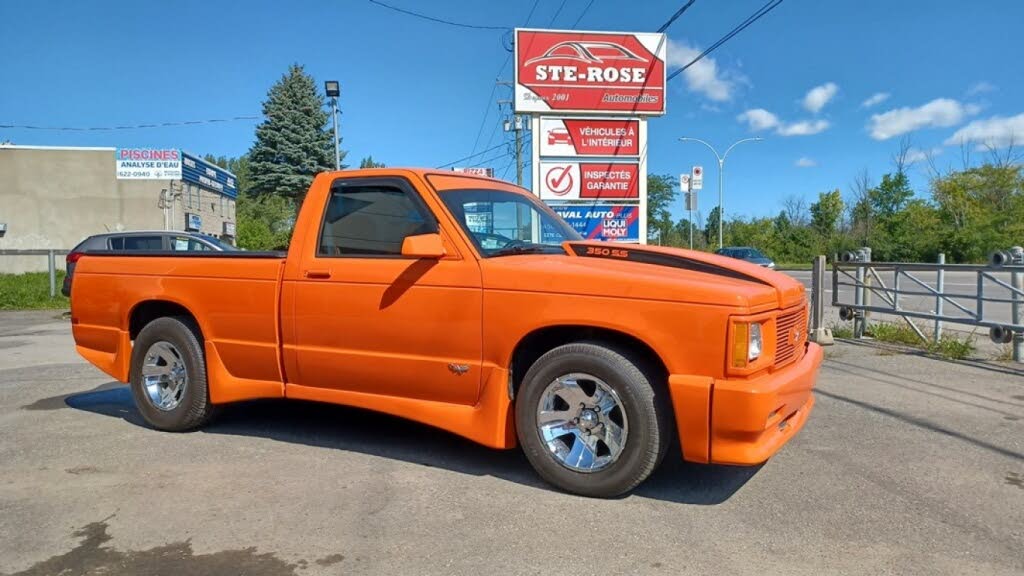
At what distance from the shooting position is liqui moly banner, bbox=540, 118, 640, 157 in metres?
13.2

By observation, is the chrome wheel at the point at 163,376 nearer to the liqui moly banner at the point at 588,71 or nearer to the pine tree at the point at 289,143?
the liqui moly banner at the point at 588,71

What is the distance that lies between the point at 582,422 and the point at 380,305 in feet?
4.79

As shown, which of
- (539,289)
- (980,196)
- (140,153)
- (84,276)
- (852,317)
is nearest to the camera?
(539,289)

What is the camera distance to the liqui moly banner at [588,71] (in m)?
13.1

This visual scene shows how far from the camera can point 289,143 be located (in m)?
40.9

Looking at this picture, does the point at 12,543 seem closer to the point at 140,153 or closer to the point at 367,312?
the point at 367,312

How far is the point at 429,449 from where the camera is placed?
15.9ft

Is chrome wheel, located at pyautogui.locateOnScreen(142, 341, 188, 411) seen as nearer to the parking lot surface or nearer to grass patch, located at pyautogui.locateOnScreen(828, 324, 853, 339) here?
the parking lot surface

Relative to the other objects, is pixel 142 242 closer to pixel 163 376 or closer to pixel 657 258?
pixel 163 376

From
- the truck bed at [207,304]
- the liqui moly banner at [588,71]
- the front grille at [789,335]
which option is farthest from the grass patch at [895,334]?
the truck bed at [207,304]

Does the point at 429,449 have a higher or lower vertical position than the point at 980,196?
lower

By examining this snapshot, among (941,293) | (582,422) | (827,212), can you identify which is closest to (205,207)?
(941,293)

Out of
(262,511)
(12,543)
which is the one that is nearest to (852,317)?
(262,511)

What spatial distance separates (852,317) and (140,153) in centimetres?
3403
